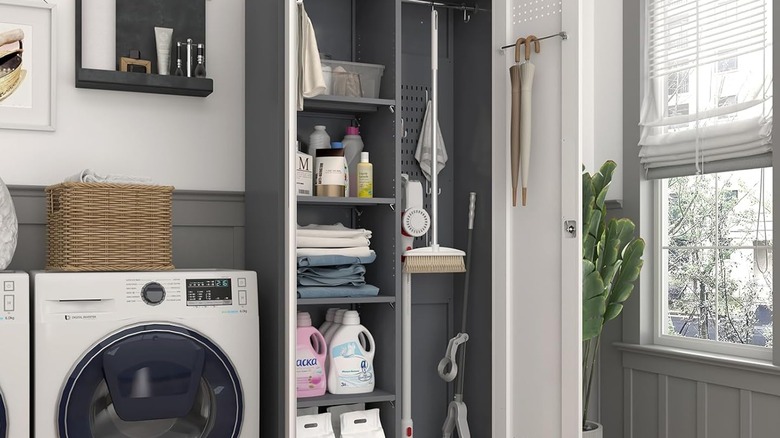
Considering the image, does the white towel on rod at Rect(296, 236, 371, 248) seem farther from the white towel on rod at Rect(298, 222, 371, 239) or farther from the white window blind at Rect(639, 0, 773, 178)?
the white window blind at Rect(639, 0, 773, 178)

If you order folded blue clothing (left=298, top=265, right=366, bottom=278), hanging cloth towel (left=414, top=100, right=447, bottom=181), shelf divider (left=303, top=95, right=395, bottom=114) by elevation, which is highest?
shelf divider (left=303, top=95, right=395, bottom=114)

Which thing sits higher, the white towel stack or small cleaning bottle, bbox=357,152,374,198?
small cleaning bottle, bbox=357,152,374,198

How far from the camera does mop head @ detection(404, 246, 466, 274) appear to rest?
3143mm

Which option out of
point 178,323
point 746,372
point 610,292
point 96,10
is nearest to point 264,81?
point 96,10

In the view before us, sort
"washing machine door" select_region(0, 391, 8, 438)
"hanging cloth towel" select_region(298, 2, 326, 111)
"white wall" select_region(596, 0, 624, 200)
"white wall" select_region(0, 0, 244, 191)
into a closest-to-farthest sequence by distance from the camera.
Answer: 1. "washing machine door" select_region(0, 391, 8, 438)
2. "hanging cloth towel" select_region(298, 2, 326, 111)
3. "white wall" select_region(0, 0, 244, 191)
4. "white wall" select_region(596, 0, 624, 200)

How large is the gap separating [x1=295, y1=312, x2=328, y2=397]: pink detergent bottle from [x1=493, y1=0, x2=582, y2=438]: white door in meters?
0.65

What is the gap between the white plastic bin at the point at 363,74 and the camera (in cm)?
306

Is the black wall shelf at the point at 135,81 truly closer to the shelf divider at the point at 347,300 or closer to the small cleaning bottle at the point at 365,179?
the small cleaning bottle at the point at 365,179

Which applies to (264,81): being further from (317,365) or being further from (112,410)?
(112,410)

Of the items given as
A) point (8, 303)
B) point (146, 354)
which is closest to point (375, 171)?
point (146, 354)

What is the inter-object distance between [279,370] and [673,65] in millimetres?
1974

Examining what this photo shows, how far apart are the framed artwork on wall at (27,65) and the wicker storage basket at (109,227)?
1.07 feet

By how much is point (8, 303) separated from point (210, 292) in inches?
→ 23.1

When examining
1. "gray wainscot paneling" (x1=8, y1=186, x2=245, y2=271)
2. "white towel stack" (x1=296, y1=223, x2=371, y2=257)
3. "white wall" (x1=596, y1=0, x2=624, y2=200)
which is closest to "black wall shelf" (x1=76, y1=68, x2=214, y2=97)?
"gray wainscot paneling" (x1=8, y1=186, x2=245, y2=271)
